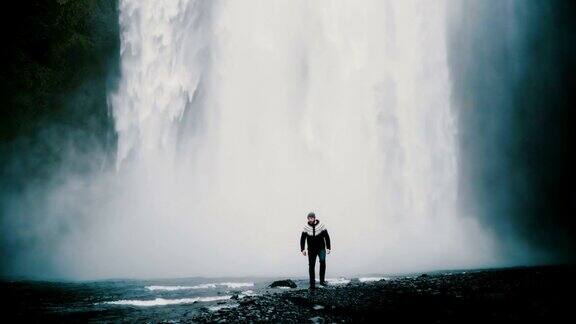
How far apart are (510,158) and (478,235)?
28.0 feet

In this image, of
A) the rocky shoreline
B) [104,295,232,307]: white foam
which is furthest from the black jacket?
[104,295,232,307]: white foam

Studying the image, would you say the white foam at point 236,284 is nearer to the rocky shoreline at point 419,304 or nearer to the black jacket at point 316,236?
the black jacket at point 316,236

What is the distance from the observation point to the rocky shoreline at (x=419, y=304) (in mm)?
6094

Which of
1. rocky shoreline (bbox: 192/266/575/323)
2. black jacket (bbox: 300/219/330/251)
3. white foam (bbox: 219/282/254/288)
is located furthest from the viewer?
white foam (bbox: 219/282/254/288)

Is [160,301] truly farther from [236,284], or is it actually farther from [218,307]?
[236,284]

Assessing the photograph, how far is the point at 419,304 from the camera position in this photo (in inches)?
288

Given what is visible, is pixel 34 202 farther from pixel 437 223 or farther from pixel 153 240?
pixel 437 223

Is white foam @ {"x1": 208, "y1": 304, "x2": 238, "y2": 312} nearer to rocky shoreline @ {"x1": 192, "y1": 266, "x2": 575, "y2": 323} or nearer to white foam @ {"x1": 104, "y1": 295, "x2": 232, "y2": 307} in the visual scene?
rocky shoreline @ {"x1": 192, "y1": 266, "x2": 575, "y2": 323}

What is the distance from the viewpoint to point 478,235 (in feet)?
89.5

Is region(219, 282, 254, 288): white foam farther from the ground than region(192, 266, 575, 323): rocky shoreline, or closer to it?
farther from the ground

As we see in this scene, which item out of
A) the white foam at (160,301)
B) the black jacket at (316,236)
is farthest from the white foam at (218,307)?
the black jacket at (316,236)

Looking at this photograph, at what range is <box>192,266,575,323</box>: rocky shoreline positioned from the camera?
20.0ft

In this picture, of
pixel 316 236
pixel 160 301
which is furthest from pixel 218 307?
pixel 316 236

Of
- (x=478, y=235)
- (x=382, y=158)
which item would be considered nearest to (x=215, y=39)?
(x=382, y=158)
